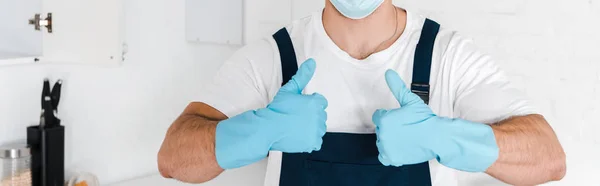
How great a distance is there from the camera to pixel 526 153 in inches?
51.2

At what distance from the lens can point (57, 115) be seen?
1.92m

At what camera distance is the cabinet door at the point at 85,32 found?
5.78 feet

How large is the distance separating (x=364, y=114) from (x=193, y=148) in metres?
0.36

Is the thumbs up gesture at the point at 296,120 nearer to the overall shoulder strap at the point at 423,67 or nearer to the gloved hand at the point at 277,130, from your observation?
the gloved hand at the point at 277,130

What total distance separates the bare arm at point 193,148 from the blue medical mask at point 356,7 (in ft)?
1.03

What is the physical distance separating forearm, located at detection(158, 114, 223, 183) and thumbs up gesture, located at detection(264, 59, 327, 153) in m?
0.12

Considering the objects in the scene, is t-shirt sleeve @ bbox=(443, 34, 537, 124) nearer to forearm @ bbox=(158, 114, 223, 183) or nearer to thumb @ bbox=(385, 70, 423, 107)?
thumb @ bbox=(385, 70, 423, 107)

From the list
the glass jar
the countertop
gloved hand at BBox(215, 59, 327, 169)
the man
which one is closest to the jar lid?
the glass jar

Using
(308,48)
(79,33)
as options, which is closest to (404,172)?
(308,48)

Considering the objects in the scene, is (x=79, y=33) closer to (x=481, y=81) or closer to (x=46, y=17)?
(x=46, y=17)

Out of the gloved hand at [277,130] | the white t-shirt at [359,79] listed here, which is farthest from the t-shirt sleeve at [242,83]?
the gloved hand at [277,130]

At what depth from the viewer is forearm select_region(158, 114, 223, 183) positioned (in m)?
1.34

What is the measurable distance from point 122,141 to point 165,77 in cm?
24

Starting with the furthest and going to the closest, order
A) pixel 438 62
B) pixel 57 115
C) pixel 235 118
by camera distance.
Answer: pixel 57 115 < pixel 438 62 < pixel 235 118
